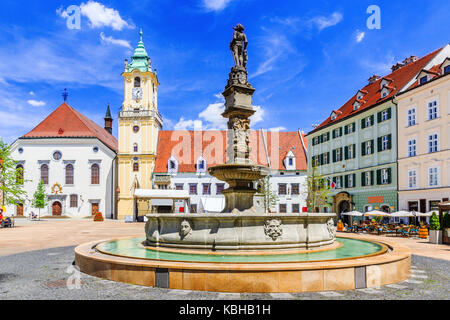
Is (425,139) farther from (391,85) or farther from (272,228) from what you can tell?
(272,228)

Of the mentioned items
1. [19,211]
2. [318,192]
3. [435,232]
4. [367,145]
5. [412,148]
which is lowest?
[19,211]

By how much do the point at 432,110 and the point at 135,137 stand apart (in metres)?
39.8

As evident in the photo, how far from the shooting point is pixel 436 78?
27516 mm

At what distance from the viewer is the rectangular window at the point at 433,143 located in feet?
91.5

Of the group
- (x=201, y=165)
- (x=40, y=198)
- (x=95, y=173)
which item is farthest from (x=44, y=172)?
(x=201, y=165)

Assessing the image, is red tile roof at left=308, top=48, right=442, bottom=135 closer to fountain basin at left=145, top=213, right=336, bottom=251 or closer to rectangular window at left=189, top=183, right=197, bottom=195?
rectangular window at left=189, top=183, right=197, bottom=195

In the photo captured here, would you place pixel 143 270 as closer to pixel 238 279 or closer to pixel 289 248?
pixel 238 279

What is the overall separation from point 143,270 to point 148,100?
5149 centimetres

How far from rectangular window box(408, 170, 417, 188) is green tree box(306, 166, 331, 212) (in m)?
9.09

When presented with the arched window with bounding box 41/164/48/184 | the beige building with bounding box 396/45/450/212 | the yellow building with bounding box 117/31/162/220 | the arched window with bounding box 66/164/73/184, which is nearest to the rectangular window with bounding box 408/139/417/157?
the beige building with bounding box 396/45/450/212

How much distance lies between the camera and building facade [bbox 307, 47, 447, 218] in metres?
32.3

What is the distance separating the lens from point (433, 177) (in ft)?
91.7

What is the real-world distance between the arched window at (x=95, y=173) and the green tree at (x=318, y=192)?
32483 mm
